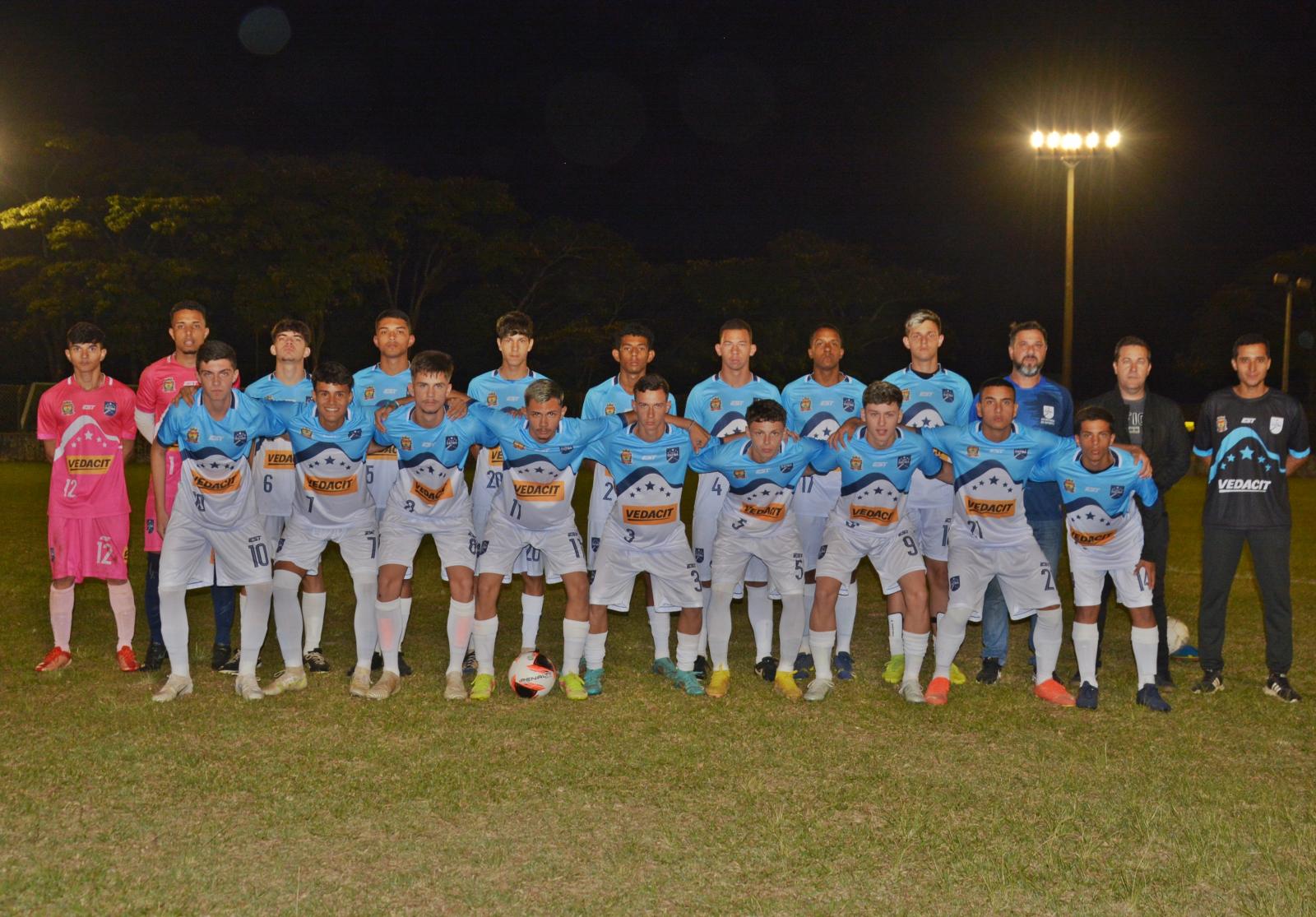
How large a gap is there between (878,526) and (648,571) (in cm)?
139

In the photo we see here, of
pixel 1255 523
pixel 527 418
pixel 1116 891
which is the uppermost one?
pixel 527 418

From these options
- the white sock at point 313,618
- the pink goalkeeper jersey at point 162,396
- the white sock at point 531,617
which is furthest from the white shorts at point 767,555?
the pink goalkeeper jersey at point 162,396

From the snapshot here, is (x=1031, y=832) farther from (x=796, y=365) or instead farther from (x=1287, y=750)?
(x=796, y=365)

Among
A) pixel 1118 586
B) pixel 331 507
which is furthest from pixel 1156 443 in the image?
pixel 331 507

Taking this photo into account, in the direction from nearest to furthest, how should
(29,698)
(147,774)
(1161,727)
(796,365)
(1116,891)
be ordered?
(1116,891), (147,774), (1161,727), (29,698), (796,365)

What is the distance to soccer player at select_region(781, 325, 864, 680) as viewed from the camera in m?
7.21

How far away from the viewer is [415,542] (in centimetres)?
652

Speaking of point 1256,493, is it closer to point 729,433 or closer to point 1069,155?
point 729,433

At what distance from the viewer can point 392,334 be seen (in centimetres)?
717

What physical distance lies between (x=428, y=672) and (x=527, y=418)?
175 centimetres

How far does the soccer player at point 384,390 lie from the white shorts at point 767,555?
1925 mm

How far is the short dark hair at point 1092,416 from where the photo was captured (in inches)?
243

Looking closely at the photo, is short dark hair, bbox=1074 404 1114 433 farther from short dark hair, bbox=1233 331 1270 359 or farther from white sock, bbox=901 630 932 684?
white sock, bbox=901 630 932 684

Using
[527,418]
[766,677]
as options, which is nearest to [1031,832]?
[766,677]
